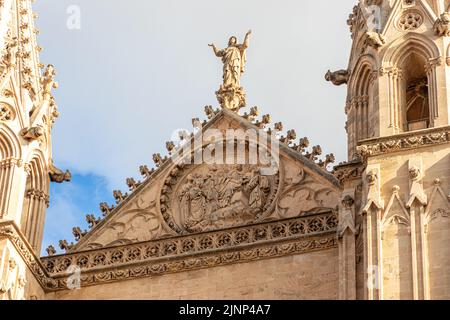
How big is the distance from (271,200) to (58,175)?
A: 4130mm

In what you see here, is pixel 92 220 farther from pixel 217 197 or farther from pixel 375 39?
pixel 375 39

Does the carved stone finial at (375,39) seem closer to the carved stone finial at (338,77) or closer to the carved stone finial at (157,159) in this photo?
the carved stone finial at (338,77)

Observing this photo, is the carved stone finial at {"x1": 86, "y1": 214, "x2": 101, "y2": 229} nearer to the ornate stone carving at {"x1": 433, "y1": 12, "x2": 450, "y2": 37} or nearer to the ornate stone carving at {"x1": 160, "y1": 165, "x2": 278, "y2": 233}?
the ornate stone carving at {"x1": 160, "y1": 165, "x2": 278, "y2": 233}

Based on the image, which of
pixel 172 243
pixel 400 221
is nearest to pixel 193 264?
pixel 172 243

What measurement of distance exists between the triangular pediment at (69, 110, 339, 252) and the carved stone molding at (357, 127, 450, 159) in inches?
76.9

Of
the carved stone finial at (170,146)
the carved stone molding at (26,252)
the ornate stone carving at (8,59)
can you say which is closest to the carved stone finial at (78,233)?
the carved stone molding at (26,252)

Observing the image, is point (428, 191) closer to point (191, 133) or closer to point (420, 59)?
point (420, 59)

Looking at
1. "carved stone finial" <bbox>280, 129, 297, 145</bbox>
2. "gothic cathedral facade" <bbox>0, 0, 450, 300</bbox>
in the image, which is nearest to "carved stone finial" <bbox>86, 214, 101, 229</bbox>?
"gothic cathedral facade" <bbox>0, 0, 450, 300</bbox>

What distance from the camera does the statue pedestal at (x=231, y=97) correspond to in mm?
28328

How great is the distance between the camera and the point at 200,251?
26391mm

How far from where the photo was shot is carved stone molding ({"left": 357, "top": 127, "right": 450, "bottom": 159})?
79.3 ft

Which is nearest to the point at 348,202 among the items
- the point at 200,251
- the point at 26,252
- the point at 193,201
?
the point at 200,251

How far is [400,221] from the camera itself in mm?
23609
